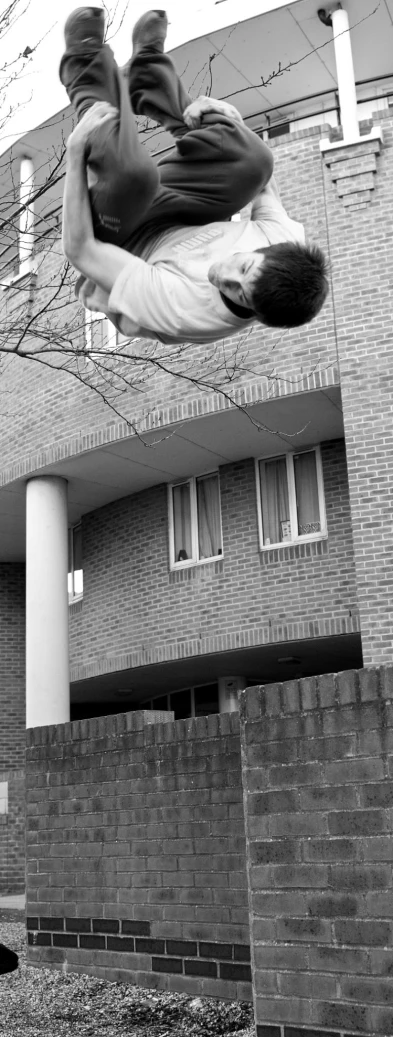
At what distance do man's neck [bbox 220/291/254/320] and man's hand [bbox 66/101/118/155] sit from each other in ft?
1.66

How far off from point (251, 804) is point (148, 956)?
259cm

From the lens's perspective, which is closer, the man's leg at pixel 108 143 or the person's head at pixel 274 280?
the person's head at pixel 274 280

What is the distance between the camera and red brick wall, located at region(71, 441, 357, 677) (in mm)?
13406

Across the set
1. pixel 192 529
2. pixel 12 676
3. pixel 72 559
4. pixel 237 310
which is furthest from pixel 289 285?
pixel 12 676

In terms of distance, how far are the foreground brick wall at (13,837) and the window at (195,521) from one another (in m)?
4.13

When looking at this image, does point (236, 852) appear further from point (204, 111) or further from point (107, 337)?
point (204, 111)

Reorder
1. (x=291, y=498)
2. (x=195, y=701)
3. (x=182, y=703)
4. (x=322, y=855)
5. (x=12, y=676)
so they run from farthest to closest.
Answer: (x=182, y=703) < (x=195, y=701) < (x=12, y=676) < (x=291, y=498) < (x=322, y=855)

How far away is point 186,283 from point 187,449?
11787 mm

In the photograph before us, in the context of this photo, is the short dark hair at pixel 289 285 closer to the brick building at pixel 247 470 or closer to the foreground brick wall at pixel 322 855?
the foreground brick wall at pixel 322 855

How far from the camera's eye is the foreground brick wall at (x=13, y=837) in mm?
16234

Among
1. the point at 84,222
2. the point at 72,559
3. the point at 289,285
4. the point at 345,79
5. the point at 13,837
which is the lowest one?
the point at 13,837

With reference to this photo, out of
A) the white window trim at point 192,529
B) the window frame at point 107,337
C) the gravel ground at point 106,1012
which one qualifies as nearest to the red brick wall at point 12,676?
the white window trim at point 192,529

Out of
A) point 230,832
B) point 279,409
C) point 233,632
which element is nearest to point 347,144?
point 279,409

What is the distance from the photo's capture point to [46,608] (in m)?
14.4
